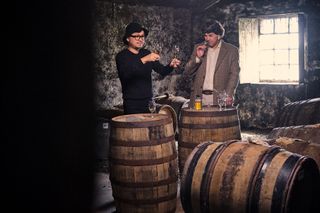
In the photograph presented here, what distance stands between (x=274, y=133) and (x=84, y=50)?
4220 mm

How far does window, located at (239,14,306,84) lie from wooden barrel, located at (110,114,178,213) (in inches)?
215

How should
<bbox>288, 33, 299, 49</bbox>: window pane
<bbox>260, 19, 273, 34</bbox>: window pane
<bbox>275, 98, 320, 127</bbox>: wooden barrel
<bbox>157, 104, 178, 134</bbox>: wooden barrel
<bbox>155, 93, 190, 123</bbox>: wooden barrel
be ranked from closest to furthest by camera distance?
<bbox>275, 98, 320, 127</bbox>: wooden barrel
<bbox>157, 104, 178, 134</bbox>: wooden barrel
<bbox>155, 93, 190, 123</bbox>: wooden barrel
<bbox>288, 33, 299, 49</bbox>: window pane
<bbox>260, 19, 273, 34</bbox>: window pane

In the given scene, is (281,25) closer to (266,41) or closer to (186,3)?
(266,41)

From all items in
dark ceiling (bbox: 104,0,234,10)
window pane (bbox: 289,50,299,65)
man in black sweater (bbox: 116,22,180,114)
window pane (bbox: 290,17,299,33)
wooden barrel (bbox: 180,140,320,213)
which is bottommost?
wooden barrel (bbox: 180,140,320,213)

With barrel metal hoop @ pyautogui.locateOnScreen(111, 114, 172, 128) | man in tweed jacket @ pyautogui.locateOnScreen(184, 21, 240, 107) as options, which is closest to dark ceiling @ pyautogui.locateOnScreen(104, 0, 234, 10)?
man in tweed jacket @ pyautogui.locateOnScreen(184, 21, 240, 107)

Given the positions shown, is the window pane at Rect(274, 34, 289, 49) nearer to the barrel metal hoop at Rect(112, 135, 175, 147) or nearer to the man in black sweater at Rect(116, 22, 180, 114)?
the man in black sweater at Rect(116, 22, 180, 114)

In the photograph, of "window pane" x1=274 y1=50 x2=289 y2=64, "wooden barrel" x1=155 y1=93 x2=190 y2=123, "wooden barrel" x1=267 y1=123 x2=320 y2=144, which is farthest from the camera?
"window pane" x1=274 y1=50 x2=289 y2=64

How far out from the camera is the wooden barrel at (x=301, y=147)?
3631mm

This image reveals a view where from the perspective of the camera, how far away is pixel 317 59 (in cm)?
821

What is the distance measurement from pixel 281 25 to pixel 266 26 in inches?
13.6

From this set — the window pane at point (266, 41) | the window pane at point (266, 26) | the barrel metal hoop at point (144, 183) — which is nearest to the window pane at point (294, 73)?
the window pane at point (266, 41)

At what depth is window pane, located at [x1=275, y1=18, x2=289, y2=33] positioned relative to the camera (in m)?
8.70

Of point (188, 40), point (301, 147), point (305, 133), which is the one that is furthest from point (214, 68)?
point (188, 40)

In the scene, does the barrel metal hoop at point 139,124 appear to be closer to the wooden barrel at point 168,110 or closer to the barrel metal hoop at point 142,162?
the barrel metal hoop at point 142,162
